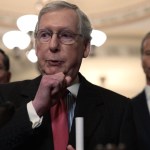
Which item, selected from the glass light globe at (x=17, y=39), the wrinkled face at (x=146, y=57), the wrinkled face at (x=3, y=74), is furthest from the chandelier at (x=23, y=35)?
the wrinkled face at (x=146, y=57)

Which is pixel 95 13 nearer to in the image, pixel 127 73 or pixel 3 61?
pixel 127 73

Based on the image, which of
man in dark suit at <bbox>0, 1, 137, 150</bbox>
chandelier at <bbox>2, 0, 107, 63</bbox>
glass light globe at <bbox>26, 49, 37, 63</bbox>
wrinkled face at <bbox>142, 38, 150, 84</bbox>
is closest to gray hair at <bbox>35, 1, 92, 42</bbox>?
man in dark suit at <bbox>0, 1, 137, 150</bbox>

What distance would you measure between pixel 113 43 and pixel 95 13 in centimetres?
86

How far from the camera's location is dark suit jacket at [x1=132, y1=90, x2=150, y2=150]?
2.18m

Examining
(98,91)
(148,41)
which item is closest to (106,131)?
(98,91)

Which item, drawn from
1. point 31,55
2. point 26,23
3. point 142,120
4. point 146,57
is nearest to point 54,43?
point 142,120

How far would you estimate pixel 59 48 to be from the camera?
5.82 ft

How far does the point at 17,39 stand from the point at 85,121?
448 centimetres

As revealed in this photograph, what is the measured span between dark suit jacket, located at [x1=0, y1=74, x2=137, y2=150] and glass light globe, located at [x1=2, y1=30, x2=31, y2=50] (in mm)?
4128

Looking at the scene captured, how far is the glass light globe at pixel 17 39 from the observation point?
6059mm

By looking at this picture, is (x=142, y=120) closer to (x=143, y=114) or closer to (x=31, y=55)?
(x=143, y=114)

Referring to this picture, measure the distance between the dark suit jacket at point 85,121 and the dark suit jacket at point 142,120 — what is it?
28 centimetres

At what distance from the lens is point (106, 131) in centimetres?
181

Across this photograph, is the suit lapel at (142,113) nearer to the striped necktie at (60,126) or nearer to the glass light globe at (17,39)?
the striped necktie at (60,126)
